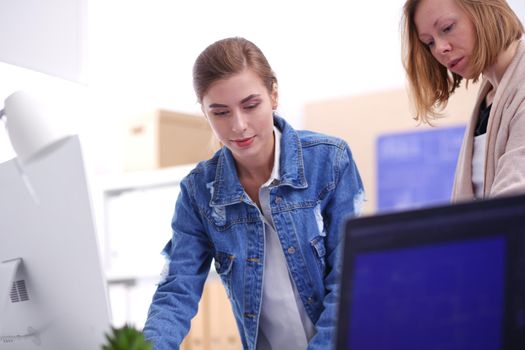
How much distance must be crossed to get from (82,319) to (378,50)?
3.17m

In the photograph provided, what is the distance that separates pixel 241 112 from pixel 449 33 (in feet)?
1.42

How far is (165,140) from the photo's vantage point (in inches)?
154

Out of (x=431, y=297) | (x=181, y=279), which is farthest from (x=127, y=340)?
(x=181, y=279)

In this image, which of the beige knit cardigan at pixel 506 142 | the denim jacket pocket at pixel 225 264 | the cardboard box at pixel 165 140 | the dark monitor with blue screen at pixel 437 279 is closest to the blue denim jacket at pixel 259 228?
the denim jacket pocket at pixel 225 264

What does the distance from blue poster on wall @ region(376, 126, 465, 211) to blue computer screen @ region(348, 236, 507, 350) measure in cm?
307

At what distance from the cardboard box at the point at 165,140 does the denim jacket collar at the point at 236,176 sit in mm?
2368

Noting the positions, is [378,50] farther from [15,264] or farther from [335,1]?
[15,264]

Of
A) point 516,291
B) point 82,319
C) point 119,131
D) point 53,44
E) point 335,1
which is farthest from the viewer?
point 119,131

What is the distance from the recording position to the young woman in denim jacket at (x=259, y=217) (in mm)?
1404

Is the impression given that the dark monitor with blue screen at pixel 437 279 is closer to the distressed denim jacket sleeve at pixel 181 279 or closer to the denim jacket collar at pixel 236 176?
the distressed denim jacket sleeve at pixel 181 279

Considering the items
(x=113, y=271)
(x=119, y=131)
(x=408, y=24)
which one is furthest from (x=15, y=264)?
(x=119, y=131)

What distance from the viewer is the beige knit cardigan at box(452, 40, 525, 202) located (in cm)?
127

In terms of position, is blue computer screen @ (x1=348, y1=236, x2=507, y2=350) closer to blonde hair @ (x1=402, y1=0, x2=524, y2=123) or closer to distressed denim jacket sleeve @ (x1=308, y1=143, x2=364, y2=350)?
distressed denim jacket sleeve @ (x1=308, y1=143, x2=364, y2=350)

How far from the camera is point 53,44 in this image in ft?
5.56
